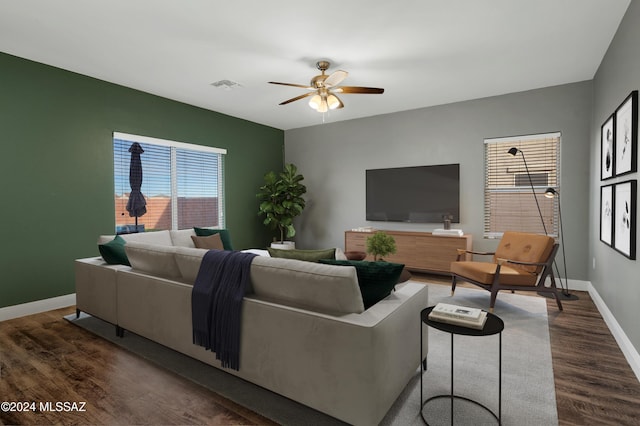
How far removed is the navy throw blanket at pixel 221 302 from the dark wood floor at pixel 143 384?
275mm

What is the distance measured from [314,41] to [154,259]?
8.01 feet

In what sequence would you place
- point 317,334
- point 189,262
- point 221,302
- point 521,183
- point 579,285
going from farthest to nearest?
point 521,183, point 579,285, point 189,262, point 221,302, point 317,334

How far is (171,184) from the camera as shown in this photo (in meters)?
5.30

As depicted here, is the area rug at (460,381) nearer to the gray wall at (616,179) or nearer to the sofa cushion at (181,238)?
the gray wall at (616,179)

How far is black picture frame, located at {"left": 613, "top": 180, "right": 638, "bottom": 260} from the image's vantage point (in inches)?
99.5

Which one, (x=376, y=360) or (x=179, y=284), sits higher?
(x=179, y=284)

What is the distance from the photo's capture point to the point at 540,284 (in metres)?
3.62

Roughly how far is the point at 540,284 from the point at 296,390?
9.84ft

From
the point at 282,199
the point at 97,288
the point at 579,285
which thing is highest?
the point at 282,199

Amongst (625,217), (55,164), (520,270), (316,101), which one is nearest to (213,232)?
(55,164)

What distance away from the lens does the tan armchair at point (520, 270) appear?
3604 mm

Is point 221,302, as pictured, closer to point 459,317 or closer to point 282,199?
point 459,317

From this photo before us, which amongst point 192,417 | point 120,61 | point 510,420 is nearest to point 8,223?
point 120,61

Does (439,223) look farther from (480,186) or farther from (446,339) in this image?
Answer: (446,339)
